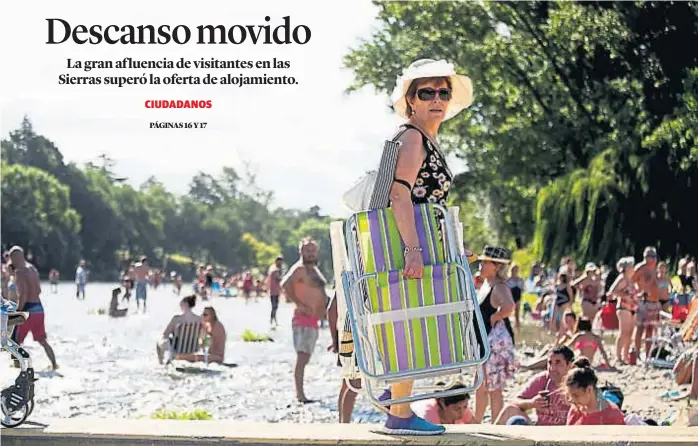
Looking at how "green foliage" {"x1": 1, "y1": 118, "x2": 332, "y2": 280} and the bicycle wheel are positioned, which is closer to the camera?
the bicycle wheel

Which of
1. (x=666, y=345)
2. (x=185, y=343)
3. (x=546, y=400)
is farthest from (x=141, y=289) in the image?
(x=546, y=400)

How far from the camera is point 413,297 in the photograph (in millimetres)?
5418

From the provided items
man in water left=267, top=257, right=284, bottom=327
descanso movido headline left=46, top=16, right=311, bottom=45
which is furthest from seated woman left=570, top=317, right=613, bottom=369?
man in water left=267, top=257, right=284, bottom=327

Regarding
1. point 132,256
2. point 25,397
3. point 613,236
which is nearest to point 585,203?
point 613,236

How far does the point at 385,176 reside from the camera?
5.47 metres

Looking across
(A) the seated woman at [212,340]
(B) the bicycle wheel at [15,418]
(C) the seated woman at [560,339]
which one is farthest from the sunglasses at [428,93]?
(A) the seated woman at [212,340]

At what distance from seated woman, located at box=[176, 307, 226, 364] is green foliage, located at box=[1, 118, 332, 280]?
181 ft

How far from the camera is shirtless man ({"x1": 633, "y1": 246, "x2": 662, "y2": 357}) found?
55.8 feet

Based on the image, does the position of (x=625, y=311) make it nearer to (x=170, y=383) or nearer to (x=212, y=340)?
(x=212, y=340)

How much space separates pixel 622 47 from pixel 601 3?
143 cm

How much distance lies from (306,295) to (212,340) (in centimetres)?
508

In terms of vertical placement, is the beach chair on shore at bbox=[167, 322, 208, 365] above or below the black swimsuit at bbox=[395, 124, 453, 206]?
below

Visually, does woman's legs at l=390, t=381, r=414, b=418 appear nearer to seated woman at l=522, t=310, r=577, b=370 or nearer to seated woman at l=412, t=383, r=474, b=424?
seated woman at l=412, t=383, r=474, b=424

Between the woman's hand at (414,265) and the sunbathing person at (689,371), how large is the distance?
644 cm
